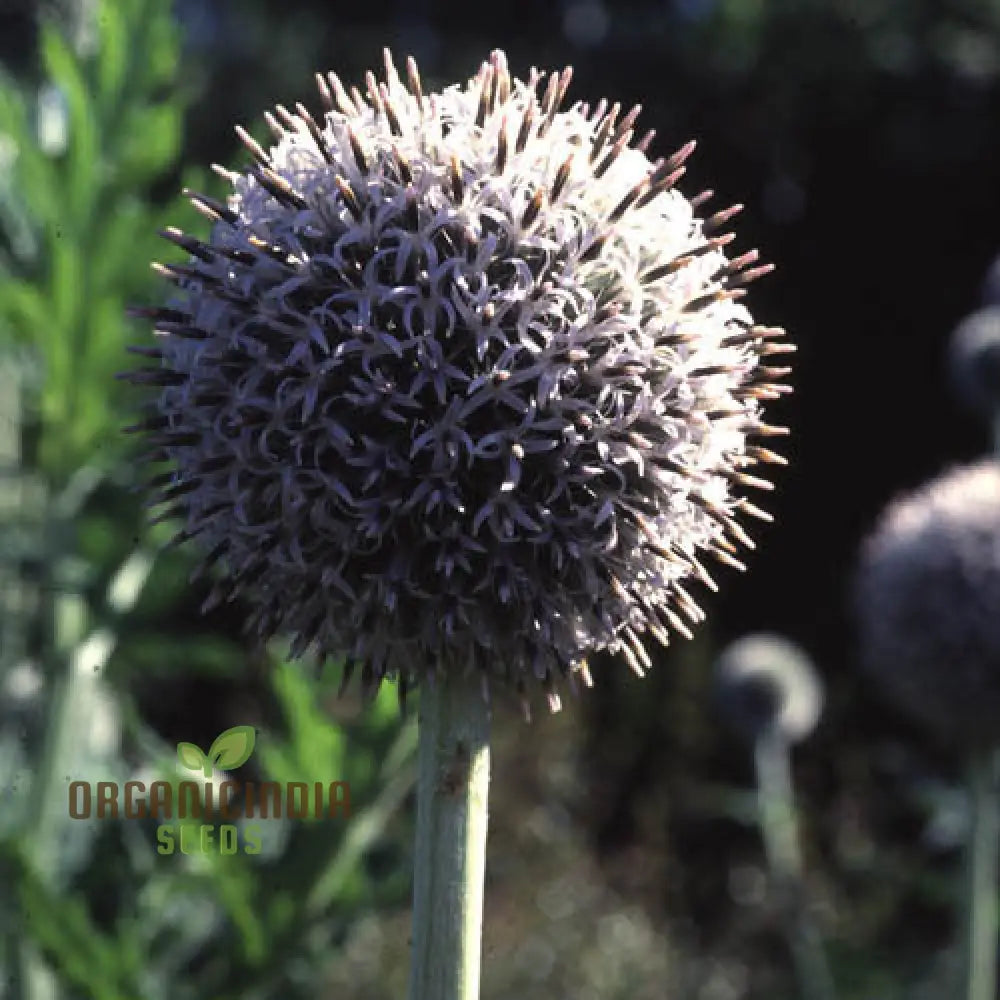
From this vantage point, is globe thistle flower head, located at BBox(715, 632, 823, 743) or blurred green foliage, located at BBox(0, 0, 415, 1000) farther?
globe thistle flower head, located at BBox(715, 632, 823, 743)

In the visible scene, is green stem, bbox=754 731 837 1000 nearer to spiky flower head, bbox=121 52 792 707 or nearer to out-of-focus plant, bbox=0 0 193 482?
out-of-focus plant, bbox=0 0 193 482

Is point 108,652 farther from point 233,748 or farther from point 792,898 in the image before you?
point 792,898

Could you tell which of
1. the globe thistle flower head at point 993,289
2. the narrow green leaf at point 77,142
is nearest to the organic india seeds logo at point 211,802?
the narrow green leaf at point 77,142

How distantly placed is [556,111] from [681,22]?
38.1 ft

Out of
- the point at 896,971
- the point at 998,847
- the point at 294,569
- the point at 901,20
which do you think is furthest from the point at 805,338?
the point at 294,569

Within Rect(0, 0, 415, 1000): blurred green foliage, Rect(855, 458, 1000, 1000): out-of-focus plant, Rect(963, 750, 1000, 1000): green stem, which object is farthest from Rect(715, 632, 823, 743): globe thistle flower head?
Rect(0, 0, 415, 1000): blurred green foliage

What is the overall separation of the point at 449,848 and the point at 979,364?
Result: 3.02 metres

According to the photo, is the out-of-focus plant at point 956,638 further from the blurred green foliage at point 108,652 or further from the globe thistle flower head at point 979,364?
the blurred green foliage at point 108,652

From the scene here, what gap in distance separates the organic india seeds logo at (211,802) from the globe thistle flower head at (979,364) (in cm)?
248

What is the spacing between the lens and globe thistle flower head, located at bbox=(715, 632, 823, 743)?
4723 mm

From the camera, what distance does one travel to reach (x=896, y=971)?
565 cm

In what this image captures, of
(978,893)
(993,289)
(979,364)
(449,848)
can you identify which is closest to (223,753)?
(449,848)

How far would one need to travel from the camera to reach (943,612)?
3.50m

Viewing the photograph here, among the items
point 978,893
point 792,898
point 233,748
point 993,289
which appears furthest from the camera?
point 993,289
